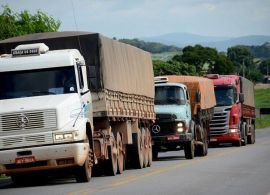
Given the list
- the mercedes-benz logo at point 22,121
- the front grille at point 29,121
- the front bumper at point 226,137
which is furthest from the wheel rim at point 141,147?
the front bumper at point 226,137

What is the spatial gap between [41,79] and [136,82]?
7484 mm

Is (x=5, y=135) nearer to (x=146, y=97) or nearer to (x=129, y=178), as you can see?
(x=129, y=178)

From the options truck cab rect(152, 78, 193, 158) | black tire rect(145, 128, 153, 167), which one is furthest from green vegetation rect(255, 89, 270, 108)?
black tire rect(145, 128, 153, 167)

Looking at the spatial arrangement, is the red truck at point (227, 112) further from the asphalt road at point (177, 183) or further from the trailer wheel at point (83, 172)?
the trailer wheel at point (83, 172)

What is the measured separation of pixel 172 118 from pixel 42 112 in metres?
12.1

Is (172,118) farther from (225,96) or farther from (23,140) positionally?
(225,96)

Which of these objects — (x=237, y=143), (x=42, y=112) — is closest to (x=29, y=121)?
(x=42, y=112)

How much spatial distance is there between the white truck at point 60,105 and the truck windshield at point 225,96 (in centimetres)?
1922

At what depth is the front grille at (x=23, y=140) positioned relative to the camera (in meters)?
19.4

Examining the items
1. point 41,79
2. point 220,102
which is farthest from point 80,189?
point 220,102

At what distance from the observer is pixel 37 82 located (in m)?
20.3

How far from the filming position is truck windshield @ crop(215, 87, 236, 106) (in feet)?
142

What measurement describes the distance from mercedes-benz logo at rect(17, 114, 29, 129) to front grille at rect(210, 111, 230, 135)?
24.5m

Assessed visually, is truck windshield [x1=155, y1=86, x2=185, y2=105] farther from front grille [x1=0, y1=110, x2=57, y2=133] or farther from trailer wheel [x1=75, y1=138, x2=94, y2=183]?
front grille [x1=0, y1=110, x2=57, y2=133]
